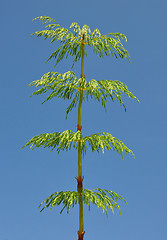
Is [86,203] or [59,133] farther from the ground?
[59,133]

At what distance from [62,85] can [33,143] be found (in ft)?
4.20

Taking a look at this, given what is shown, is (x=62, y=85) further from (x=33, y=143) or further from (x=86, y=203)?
(x=86, y=203)

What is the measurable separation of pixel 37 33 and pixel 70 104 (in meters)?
1.64

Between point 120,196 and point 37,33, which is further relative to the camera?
point 37,33

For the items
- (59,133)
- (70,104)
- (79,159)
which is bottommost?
(79,159)

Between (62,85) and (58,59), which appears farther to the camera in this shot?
(58,59)

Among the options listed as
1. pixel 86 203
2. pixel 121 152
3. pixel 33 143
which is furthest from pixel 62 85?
pixel 86 203

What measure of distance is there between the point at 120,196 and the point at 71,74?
260 centimetres

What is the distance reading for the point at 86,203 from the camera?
6.39 metres

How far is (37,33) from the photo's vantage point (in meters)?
7.10

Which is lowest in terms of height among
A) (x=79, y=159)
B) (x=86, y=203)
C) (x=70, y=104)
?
(x=86, y=203)

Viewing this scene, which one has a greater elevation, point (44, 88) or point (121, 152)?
point (44, 88)

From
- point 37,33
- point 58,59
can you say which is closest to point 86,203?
point 58,59

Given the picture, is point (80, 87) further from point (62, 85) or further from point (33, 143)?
point (33, 143)
